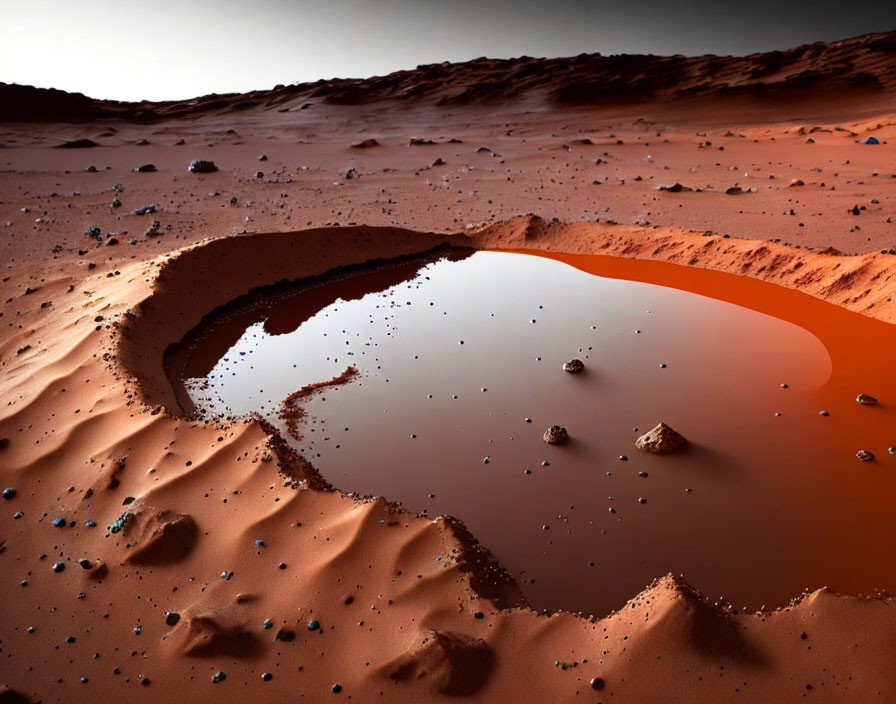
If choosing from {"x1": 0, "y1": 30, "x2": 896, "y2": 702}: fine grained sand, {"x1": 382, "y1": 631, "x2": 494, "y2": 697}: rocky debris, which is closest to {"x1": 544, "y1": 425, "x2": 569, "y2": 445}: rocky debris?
{"x1": 0, "y1": 30, "x2": 896, "y2": 702}: fine grained sand

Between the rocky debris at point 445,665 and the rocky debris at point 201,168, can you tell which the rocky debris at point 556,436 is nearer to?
the rocky debris at point 445,665

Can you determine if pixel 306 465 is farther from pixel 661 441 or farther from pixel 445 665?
pixel 661 441

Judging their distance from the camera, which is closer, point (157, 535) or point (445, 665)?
point (445, 665)

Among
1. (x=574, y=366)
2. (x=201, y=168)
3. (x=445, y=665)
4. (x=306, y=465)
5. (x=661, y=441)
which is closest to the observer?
(x=445, y=665)

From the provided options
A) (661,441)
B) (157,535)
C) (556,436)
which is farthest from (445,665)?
(661,441)

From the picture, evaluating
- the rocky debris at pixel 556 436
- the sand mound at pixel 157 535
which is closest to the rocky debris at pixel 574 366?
the rocky debris at pixel 556 436

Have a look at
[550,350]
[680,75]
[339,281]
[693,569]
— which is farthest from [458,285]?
[680,75]
